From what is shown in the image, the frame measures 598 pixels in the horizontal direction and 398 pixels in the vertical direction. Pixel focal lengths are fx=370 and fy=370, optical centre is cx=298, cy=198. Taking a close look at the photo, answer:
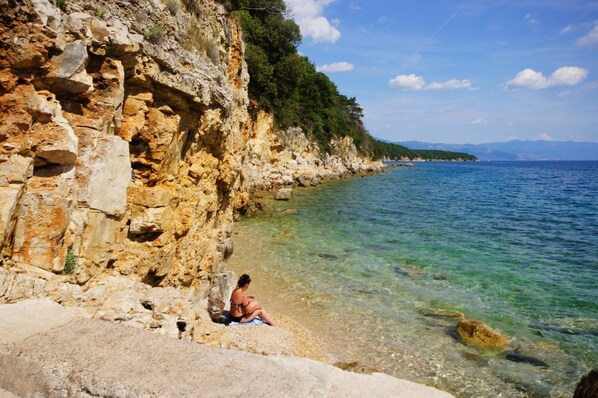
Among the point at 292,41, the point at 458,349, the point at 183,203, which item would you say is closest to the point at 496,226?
the point at 458,349

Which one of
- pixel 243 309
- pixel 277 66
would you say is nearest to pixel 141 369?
pixel 243 309

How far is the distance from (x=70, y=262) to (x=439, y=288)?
11325mm

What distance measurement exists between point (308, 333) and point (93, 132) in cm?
670

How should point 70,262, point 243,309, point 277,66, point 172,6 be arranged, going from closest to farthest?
1. point 70,262
2. point 172,6
3. point 243,309
4. point 277,66

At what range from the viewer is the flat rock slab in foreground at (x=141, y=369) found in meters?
2.79

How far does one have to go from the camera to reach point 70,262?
501 centimetres

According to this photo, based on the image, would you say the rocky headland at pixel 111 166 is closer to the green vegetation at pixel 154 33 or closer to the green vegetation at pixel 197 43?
the green vegetation at pixel 154 33

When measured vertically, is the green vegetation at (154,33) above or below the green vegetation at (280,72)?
below

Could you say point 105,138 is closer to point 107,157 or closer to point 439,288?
point 107,157

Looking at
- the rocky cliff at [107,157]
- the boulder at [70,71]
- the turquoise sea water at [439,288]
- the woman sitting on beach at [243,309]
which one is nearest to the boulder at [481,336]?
the turquoise sea water at [439,288]

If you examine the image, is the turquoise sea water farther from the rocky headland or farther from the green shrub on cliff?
the green shrub on cliff

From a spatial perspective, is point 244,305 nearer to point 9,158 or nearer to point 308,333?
point 308,333

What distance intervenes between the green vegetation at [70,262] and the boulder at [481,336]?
8702 mm

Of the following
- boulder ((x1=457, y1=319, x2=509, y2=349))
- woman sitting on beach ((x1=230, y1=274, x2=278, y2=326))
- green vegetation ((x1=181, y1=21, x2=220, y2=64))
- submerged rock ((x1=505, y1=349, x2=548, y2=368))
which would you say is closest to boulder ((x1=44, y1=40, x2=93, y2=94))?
green vegetation ((x1=181, y1=21, x2=220, y2=64))
